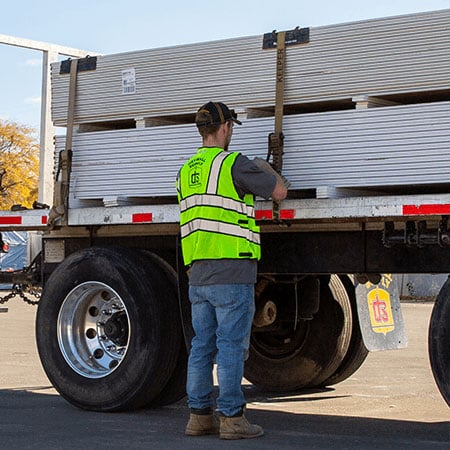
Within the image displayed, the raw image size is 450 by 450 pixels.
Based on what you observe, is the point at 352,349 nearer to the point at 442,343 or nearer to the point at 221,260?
the point at 442,343

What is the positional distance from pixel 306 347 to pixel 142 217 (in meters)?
2.16

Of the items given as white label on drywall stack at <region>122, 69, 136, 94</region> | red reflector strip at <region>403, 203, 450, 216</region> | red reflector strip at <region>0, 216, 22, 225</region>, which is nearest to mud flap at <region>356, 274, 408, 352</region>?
red reflector strip at <region>403, 203, 450, 216</region>

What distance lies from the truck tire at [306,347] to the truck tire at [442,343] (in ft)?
8.00

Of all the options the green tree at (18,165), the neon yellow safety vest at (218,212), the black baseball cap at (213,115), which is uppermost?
the green tree at (18,165)

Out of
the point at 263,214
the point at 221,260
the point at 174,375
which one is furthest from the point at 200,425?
the point at 263,214

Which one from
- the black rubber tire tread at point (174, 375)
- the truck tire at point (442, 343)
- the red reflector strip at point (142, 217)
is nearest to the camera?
the truck tire at point (442, 343)

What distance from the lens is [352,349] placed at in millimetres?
9523

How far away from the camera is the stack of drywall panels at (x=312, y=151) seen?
22.6 ft

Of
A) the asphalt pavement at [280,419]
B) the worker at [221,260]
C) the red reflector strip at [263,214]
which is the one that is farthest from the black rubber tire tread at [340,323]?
the worker at [221,260]

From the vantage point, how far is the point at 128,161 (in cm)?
809

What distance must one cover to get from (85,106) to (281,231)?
5.82ft

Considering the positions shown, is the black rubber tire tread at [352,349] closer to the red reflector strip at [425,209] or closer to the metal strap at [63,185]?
the metal strap at [63,185]

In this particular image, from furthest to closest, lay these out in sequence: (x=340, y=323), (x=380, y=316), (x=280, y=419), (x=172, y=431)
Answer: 1. (x=340, y=323)
2. (x=380, y=316)
3. (x=280, y=419)
4. (x=172, y=431)

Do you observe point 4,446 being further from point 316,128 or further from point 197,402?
point 316,128
